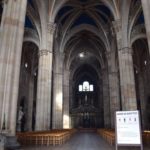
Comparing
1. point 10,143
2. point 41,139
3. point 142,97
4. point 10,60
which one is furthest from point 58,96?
point 10,143

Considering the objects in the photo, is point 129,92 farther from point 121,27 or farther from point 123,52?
point 121,27

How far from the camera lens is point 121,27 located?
20.2m

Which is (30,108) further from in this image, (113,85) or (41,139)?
(41,139)

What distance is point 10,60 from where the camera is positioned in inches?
405

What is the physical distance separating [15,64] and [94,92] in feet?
124

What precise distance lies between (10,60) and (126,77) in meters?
12.1

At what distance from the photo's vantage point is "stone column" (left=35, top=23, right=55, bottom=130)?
1789cm

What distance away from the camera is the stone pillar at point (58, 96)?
25953 millimetres

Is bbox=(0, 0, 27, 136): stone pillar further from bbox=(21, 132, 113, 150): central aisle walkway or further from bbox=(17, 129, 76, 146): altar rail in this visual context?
bbox=(17, 129, 76, 146): altar rail

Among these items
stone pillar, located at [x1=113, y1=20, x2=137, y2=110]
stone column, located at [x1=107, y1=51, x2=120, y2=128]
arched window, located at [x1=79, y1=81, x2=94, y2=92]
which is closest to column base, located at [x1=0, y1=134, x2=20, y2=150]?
stone pillar, located at [x1=113, y1=20, x2=137, y2=110]

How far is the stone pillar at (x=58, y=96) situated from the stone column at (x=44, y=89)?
734 centimetres

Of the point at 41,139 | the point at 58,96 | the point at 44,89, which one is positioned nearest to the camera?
the point at 41,139

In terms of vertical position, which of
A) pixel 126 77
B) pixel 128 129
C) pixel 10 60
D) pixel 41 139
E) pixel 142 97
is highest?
pixel 126 77

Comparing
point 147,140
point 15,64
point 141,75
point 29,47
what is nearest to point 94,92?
point 141,75
